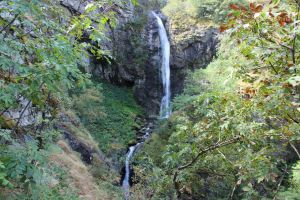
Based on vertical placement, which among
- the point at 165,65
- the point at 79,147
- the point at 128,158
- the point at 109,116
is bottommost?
the point at 128,158

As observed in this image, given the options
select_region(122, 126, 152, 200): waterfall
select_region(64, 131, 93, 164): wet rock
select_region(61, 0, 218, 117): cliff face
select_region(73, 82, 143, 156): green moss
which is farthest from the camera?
select_region(61, 0, 218, 117): cliff face

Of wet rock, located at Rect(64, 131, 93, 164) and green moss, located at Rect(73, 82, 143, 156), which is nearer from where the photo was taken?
wet rock, located at Rect(64, 131, 93, 164)

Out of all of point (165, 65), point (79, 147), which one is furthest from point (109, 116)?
point (165, 65)

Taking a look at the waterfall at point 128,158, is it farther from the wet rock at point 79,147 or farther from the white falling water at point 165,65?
the white falling water at point 165,65

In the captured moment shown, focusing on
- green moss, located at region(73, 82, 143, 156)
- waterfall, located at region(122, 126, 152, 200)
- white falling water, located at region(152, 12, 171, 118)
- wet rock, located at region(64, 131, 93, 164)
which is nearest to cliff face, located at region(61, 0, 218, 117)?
white falling water, located at region(152, 12, 171, 118)

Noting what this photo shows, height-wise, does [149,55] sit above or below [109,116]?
→ above

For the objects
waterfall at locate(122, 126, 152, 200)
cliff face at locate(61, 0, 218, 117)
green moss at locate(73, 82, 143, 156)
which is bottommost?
waterfall at locate(122, 126, 152, 200)

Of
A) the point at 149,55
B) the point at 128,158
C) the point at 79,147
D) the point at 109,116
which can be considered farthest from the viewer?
the point at 149,55

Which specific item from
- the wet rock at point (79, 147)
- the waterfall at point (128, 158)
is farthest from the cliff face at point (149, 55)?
the wet rock at point (79, 147)

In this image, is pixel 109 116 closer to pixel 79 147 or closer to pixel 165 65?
pixel 79 147

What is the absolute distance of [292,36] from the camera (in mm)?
2199

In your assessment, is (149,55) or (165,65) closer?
(165,65)

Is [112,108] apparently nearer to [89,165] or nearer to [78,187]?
[89,165]

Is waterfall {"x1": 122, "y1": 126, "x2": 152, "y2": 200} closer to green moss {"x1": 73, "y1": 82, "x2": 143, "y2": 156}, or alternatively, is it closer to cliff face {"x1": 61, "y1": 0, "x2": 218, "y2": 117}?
green moss {"x1": 73, "y1": 82, "x2": 143, "y2": 156}
